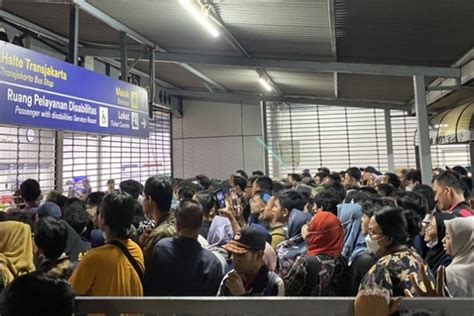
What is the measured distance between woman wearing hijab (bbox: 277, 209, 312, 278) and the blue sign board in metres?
2.52

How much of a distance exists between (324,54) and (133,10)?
2.87 m

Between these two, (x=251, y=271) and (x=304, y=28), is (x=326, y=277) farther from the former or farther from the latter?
(x=304, y=28)

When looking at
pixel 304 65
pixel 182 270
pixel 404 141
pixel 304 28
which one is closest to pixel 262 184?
pixel 304 65

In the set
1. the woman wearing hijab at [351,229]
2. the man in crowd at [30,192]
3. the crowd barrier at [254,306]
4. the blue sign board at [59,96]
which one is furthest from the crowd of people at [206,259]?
the man in crowd at [30,192]

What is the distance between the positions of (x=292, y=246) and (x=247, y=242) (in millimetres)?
1171

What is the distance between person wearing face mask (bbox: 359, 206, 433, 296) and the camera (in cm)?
210

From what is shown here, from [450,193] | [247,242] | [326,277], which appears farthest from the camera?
[450,193]

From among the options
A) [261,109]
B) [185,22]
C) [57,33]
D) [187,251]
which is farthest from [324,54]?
[261,109]

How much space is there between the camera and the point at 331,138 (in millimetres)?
13977

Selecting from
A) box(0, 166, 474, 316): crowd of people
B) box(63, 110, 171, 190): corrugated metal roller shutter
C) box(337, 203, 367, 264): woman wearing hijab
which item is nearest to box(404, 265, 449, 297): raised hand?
box(0, 166, 474, 316): crowd of people

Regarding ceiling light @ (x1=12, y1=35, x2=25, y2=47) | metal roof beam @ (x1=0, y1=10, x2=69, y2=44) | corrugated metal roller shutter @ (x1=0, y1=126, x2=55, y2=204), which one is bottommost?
corrugated metal roller shutter @ (x1=0, y1=126, x2=55, y2=204)

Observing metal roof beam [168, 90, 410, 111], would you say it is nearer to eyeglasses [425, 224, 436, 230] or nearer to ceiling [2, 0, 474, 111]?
ceiling [2, 0, 474, 111]

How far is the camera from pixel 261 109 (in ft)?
45.2

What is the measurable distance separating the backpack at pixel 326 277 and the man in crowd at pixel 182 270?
561 millimetres
